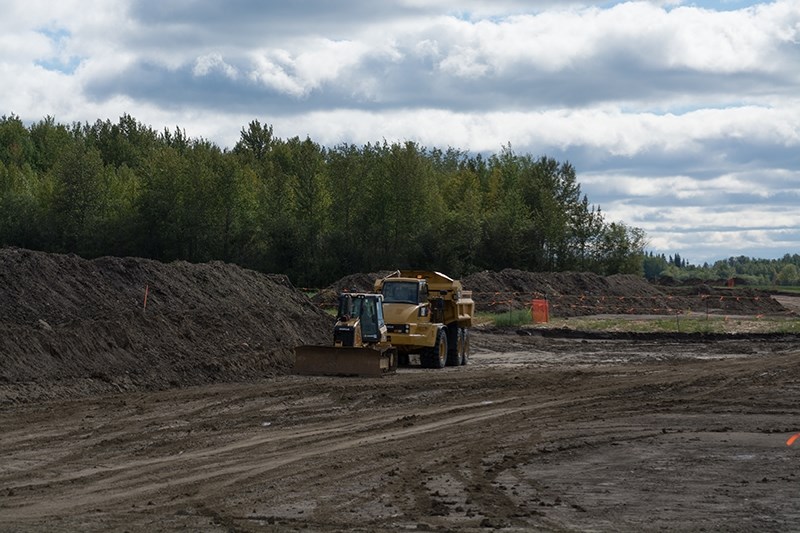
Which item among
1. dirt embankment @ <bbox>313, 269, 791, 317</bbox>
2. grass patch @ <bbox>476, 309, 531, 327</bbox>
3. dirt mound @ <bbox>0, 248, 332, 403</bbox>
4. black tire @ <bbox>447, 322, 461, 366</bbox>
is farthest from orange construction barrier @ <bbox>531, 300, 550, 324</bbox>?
black tire @ <bbox>447, 322, 461, 366</bbox>

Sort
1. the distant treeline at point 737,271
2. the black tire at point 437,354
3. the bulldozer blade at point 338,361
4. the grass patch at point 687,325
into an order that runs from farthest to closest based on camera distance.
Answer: the distant treeline at point 737,271, the grass patch at point 687,325, the black tire at point 437,354, the bulldozer blade at point 338,361

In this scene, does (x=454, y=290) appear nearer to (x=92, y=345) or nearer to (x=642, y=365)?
(x=642, y=365)

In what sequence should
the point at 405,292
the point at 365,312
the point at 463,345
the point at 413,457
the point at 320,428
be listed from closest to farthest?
the point at 413,457 → the point at 320,428 → the point at 365,312 → the point at 405,292 → the point at 463,345

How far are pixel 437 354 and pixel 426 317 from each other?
1188mm

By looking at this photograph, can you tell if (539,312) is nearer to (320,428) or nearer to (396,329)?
(396,329)

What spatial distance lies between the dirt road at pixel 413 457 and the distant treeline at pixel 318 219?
50.9 metres

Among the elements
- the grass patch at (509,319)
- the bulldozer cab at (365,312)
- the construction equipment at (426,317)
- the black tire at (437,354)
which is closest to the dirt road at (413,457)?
the bulldozer cab at (365,312)

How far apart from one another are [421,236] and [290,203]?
34.0 ft

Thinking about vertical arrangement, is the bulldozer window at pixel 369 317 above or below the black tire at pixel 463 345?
above

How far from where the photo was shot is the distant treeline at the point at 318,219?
7819 cm

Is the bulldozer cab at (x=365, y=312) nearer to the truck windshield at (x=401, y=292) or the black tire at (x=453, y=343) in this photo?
the truck windshield at (x=401, y=292)

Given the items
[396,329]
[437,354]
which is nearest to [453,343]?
[437,354]

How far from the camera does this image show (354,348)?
27906mm

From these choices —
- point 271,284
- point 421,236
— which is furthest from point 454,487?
point 421,236
